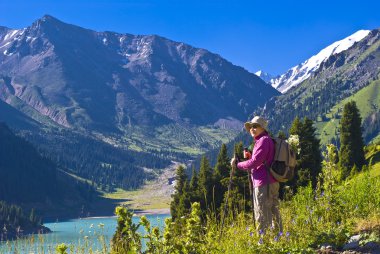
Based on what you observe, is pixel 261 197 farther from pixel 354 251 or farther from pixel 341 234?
pixel 354 251

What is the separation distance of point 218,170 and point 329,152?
41.4 m

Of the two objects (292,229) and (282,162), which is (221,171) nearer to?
(282,162)

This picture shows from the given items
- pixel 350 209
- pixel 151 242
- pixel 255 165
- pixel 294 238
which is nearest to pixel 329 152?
pixel 350 209

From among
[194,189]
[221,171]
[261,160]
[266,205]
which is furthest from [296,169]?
[261,160]

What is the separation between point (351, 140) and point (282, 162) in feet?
170

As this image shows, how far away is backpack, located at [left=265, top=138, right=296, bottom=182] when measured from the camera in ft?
35.0

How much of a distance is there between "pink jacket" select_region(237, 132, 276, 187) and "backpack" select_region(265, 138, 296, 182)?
6.9 inches

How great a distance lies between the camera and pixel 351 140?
5953cm

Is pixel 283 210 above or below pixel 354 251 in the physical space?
above

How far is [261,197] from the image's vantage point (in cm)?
1100

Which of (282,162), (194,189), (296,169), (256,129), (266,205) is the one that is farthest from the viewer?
(194,189)

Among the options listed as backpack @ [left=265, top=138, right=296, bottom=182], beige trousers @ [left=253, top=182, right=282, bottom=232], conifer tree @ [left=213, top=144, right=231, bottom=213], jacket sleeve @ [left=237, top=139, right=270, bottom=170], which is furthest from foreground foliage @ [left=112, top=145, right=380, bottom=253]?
conifer tree @ [left=213, top=144, right=231, bottom=213]

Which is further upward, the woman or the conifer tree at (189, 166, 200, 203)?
the conifer tree at (189, 166, 200, 203)

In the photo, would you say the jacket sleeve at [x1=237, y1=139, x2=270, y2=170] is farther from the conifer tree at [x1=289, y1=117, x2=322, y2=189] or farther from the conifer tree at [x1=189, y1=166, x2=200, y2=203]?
the conifer tree at [x1=189, y1=166, x2=200, y2=203]
